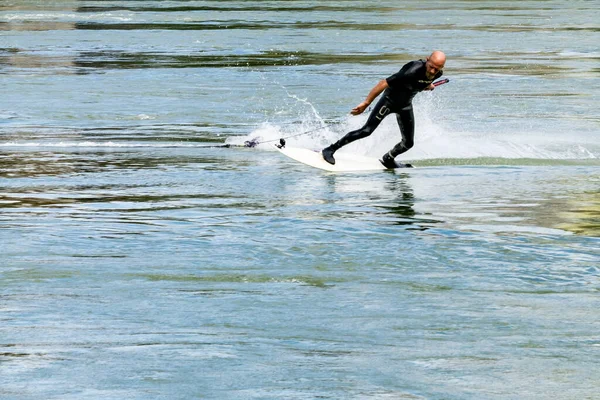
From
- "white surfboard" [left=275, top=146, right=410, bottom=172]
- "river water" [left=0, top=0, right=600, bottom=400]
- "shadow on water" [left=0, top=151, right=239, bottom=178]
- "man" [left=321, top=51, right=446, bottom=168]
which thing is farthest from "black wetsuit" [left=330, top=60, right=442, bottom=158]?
"shadow on water" [left=0, top=151, right=239, bottom=178]

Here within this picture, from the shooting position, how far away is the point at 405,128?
51.9ft

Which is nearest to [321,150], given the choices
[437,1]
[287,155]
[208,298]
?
[287,155]

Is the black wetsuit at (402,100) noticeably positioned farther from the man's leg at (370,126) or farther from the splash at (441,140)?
the splash at (441,140)

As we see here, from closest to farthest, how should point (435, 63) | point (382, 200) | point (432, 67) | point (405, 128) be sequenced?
point (382, 200)
point (435, 63)
point (432, 67)
point (405, 128)

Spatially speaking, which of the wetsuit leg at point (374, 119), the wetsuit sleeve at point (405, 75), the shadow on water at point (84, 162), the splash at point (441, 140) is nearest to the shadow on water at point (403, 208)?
the wetsuit leg at point (374, 119)

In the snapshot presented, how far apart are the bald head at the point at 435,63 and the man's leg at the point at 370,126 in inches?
33.5

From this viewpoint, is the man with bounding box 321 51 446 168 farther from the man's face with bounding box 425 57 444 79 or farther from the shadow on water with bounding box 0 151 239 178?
the shadow on water with bounding box 0 151 239 178

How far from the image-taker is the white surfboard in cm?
1606

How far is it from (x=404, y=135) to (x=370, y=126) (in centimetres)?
43

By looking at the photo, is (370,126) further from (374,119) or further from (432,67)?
(432,67)

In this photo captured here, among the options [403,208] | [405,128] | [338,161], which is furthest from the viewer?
[338,161]

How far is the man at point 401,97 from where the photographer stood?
14914 millimetres

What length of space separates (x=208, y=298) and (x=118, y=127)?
11.8m

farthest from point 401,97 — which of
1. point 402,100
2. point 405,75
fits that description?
point 405,75
